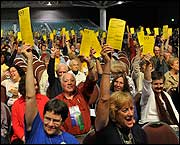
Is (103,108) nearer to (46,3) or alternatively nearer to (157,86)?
(157,86)

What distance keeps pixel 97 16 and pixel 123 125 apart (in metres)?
39.6

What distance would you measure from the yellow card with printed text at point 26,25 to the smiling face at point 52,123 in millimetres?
898

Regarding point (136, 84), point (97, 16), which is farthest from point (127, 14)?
point (136, 84)

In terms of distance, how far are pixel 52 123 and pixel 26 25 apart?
3.70 feet

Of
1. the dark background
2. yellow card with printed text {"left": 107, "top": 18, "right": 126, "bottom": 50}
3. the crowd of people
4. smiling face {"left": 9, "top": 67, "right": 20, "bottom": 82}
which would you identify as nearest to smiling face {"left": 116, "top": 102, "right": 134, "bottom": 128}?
the crowd of people

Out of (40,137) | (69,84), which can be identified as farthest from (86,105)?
(40,137)

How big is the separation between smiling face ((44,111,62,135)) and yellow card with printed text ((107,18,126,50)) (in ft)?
4.13

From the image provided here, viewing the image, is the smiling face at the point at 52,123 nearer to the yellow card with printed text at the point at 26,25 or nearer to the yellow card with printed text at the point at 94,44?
the yellow card with printed text at the point at 26,25

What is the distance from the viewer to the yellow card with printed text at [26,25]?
3943 millimetres

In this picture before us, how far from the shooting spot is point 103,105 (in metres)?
3.47

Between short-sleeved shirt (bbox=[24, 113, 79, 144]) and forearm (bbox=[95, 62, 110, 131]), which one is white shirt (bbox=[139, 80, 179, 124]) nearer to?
forearm (bbox=[95, 62, 110, 131])

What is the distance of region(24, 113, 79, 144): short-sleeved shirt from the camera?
3236mm

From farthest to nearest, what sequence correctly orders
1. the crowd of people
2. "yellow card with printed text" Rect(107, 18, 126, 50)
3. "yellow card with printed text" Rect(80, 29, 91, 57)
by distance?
"yellow card with printed text" Rect(80, 29, 91, 57) → "yellow card with printed text" Rect(107, 18, 126, 50) → the crowd of people

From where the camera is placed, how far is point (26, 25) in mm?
3998
